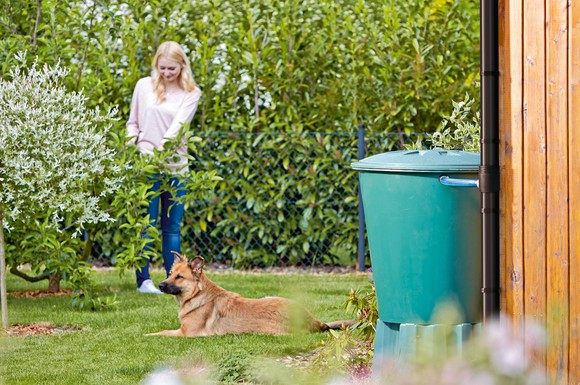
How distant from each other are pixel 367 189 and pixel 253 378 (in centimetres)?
101

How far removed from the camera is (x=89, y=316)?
6.49m

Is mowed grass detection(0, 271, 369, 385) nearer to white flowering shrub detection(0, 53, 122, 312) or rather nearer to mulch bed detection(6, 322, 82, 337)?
mulch bed detection(6, 322, 82, 337)

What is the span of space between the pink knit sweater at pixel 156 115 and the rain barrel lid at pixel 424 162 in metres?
3.41

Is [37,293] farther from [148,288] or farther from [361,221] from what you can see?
[361,221]

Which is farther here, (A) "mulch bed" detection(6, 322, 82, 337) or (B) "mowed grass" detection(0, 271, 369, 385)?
(A) "mulch bed" detection(6, 322, 82, 337)

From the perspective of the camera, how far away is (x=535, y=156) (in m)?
3.71

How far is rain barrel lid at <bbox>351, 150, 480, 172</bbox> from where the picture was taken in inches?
156

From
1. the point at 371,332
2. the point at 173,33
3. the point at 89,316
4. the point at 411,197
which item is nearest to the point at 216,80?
the point at 173,33

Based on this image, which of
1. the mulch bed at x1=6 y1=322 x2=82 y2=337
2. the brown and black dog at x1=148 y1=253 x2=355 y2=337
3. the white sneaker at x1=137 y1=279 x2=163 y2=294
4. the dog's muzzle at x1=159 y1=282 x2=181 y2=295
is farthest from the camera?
the white sneaker at x1=137 y1=279 x2=163 y2=294

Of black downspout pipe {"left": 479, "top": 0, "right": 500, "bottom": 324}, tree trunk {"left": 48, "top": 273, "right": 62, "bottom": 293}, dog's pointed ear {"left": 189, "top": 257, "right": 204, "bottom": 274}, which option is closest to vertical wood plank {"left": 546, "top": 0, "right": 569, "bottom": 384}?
black downspout pipe {"left": 479, "top": 0, "right": 500, "bottom": 324}

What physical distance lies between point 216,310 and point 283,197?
3.13 m

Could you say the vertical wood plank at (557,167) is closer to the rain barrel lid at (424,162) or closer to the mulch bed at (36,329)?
the rain barrel lid at (424,162)

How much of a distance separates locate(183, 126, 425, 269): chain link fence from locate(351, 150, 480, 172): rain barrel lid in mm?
4486

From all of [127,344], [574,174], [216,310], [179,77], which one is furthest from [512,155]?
[179,77]
